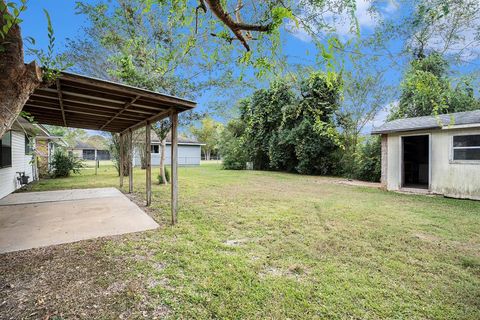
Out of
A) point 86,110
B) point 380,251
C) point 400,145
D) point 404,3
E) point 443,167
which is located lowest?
point 380,251

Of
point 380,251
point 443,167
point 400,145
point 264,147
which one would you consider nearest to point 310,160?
point 264,147

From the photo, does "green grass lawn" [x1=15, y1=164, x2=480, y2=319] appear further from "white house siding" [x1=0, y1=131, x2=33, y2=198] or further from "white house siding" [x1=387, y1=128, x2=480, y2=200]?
"white house siding" [x1=0, y1=131, x2=33, y2=198]

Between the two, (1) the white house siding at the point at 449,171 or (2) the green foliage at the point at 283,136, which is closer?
(1) the white house siding at the point at 449,171

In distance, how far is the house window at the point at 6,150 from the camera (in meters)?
7.23

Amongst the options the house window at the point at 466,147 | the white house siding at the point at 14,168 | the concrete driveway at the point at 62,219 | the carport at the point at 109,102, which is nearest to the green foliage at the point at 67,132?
the white house siding at the point at 14,168

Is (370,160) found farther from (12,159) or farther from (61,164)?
(61,164)

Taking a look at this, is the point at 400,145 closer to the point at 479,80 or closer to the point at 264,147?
the point at 479,80

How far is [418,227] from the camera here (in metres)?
4.62

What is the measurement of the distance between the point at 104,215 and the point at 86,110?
273cm

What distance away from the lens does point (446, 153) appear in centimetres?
777

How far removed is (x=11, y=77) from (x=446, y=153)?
33.9 feet

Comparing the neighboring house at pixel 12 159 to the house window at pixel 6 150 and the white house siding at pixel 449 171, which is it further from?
the white house siding at pixel 449 171

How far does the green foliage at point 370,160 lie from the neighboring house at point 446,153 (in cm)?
264

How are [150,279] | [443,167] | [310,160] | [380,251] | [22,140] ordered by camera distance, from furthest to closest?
[310,160] < [22,140] < [443,167] < [380,251] < [150,279]
